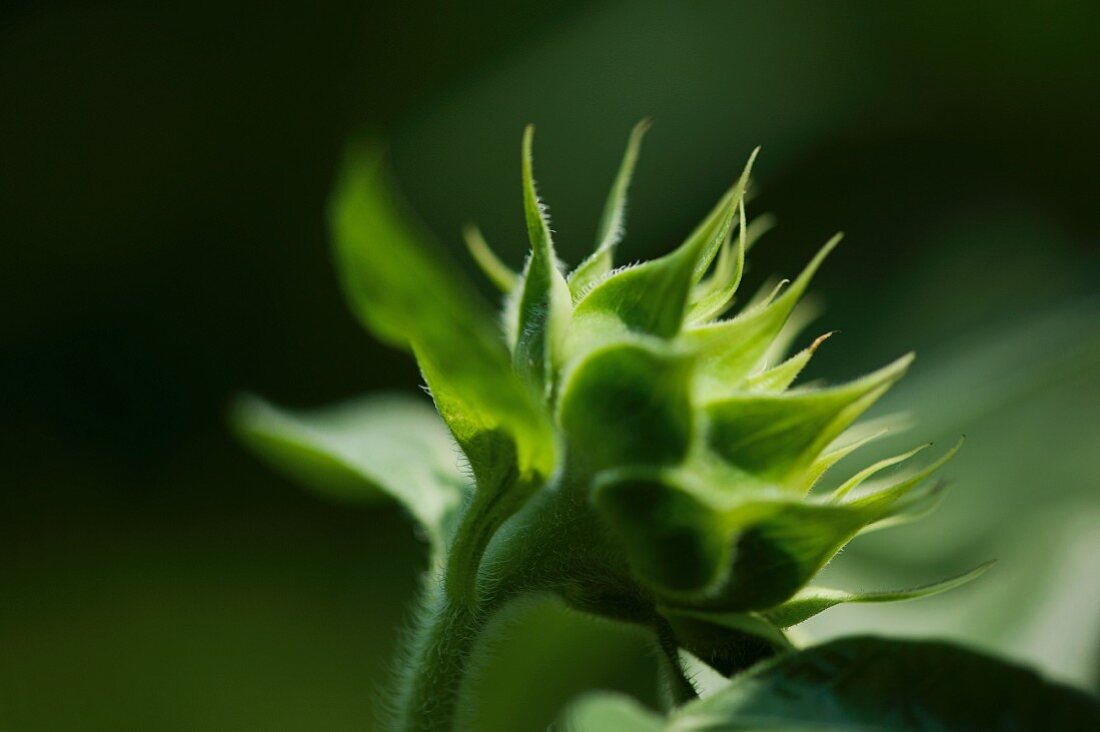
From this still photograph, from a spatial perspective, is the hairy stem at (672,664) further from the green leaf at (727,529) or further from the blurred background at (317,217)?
the blurred background at (317,217)

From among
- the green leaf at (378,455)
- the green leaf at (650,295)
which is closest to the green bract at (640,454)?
the green leaf at (650,295)

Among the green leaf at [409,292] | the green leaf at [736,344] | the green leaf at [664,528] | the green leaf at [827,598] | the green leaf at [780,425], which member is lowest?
the green leaf at [827,598]

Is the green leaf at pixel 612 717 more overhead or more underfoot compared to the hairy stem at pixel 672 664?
more overhead

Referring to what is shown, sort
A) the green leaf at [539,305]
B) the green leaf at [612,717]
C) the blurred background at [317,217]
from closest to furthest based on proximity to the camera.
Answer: the green leaf at [612,717], the green leaf at [539,305], the blurred background at [317,217]

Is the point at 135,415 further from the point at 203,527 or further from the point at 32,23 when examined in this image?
the point at 32,23

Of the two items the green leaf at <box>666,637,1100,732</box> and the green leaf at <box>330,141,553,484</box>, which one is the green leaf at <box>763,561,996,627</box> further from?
the green leaf at <box>330,141,553,484</box>
